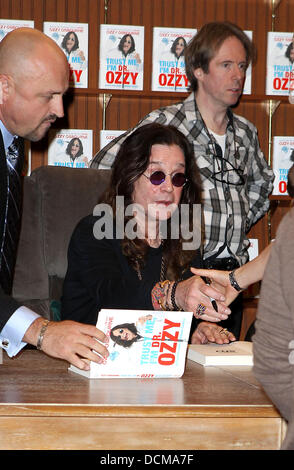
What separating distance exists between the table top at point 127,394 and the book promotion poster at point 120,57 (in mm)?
2850

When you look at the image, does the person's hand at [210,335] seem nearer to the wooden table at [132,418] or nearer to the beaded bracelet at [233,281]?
the beaded bracelet at [233,281]

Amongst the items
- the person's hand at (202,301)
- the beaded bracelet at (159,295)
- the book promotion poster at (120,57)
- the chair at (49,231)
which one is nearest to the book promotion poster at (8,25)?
the book promotion poster at (120,57)

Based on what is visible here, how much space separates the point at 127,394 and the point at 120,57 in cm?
323

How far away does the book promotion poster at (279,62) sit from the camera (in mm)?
4637

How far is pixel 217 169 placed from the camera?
3.54 metres

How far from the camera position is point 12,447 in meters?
1.45

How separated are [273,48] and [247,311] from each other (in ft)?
5.61

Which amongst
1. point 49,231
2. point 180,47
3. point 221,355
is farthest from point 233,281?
point 180,47

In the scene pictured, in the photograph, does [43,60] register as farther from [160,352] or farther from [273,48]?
[273,48]

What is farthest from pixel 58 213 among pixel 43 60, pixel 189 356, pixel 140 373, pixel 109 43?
pixel 109 43

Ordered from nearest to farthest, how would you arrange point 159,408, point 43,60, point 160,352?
point 159,408
point 160,352
point 43,60

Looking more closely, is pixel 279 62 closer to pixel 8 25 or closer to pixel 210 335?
pixel 8 25

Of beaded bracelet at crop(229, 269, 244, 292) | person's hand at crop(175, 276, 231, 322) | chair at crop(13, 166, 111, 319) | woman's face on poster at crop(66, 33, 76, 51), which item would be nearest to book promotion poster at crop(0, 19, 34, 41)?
woman's face on poster at crop(66, 33, 76, 51)

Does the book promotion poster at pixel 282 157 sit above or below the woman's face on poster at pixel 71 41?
below
